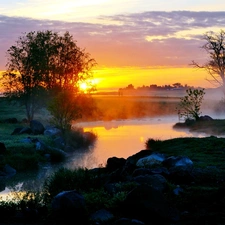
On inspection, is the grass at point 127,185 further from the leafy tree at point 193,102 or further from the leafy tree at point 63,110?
the leafy tree at point 193,102

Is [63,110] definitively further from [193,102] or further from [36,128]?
[193,102]

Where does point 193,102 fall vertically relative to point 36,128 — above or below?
above

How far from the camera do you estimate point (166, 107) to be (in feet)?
403

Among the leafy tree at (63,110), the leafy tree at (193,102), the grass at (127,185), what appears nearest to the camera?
the grass at (127,185)

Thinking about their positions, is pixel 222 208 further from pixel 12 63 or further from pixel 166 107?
pixel 166 107

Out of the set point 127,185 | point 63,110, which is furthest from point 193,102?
point 127,185

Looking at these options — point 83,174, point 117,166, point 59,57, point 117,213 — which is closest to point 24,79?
point 59,57

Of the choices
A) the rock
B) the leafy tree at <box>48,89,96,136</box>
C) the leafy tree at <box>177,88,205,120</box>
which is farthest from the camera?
the leafy tree at <box>177,88,205,120</box>

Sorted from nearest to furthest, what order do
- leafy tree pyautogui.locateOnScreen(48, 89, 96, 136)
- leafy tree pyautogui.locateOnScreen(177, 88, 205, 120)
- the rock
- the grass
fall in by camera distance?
the grass < the rock < leafy tree pyautogui.locateOnScreen(48, 89, 96, 136) < leafy tree pyautogui.locateOnScreen(177, 88, 205, 120)

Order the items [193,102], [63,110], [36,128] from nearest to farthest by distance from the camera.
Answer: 1. [36,128]
2. [63,110]
3. [193,102]

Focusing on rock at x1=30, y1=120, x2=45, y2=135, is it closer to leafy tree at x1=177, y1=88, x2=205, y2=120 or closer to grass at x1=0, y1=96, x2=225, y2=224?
grass at x1=0, y1=96, x2=225, y2=224

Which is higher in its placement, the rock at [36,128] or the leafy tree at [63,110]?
the leafy tree at [63,110]

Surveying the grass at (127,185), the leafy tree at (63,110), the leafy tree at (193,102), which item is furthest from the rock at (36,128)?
the leafy tree at (193,102)

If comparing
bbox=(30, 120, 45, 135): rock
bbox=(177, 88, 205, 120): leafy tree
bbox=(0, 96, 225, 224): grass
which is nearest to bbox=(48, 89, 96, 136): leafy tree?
bbox=(30, 120, 45, 135): rock
